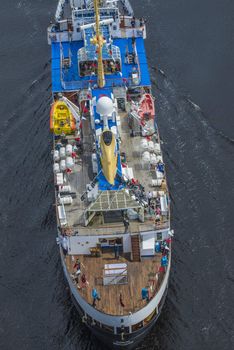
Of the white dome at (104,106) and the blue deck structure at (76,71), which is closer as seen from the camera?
the white dome at (104,106)

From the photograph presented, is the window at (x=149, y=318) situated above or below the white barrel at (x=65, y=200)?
below

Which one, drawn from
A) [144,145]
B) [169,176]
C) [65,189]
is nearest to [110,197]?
[65,189]

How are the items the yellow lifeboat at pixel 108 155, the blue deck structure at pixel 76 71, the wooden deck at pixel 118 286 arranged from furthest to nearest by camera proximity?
the blue deck structure at pixel 76 71 < the yellow lifeboat at pixel 108 155 < the wooden deck at pixel 118 286

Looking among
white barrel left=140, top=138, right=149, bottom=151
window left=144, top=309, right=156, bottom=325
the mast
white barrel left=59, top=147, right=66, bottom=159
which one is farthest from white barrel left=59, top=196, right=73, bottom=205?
the mast

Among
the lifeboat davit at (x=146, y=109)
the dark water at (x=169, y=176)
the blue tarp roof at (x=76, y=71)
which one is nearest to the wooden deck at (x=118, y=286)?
the dark water at (x=169, y=176)

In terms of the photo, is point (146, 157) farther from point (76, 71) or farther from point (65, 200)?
point (76, 71)

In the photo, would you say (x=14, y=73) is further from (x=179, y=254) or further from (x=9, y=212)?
(x=179, y=254)

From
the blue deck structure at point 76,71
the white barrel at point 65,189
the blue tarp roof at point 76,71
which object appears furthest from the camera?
the blue deck structure at point 76,71

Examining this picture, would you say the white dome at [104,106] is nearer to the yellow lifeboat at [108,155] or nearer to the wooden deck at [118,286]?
the yellow lifeboat at [108,155]
